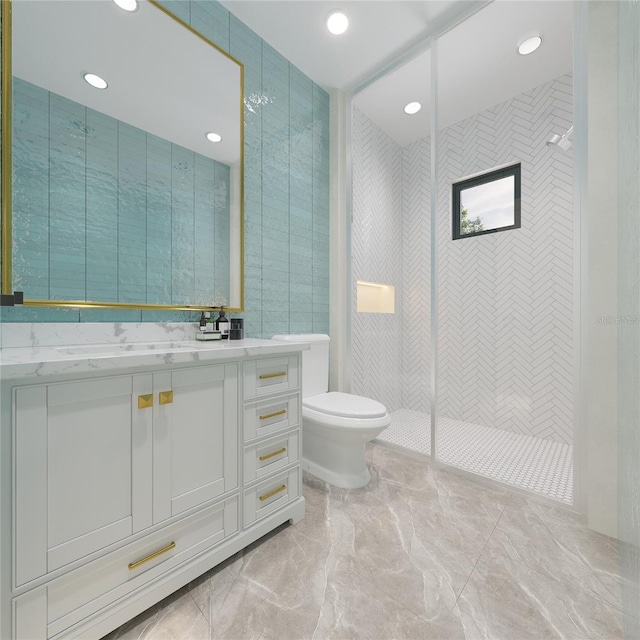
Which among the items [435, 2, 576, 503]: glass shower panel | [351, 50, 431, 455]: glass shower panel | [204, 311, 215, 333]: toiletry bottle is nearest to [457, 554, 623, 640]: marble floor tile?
[435, 2, 576, 503]: glass shower panel

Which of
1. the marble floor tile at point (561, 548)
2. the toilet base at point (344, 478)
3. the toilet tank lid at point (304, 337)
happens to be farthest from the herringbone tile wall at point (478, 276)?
the marble floor tile at point (561, 548)

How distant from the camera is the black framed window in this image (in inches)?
95.0

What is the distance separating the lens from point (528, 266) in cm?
244

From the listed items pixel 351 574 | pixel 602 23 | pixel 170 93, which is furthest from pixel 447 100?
pixel 351 574

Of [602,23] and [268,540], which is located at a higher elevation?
[602,23]

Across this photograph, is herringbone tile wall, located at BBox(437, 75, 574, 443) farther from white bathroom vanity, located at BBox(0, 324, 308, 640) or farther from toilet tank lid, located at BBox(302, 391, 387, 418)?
white bathroom vanity, located at BBox(0, 324, 308, 640)

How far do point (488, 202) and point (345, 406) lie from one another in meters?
1.99

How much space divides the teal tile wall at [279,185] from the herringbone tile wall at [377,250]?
0.94 ft

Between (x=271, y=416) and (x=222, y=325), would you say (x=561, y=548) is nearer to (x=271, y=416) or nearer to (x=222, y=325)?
(x=271, y=416)

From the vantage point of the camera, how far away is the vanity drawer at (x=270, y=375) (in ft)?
4.17

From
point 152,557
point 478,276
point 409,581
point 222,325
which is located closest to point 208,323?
point 222,325

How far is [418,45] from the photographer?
206cm

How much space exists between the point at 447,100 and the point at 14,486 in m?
3.11

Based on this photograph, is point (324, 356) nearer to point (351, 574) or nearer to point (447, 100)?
point (351, 574)
